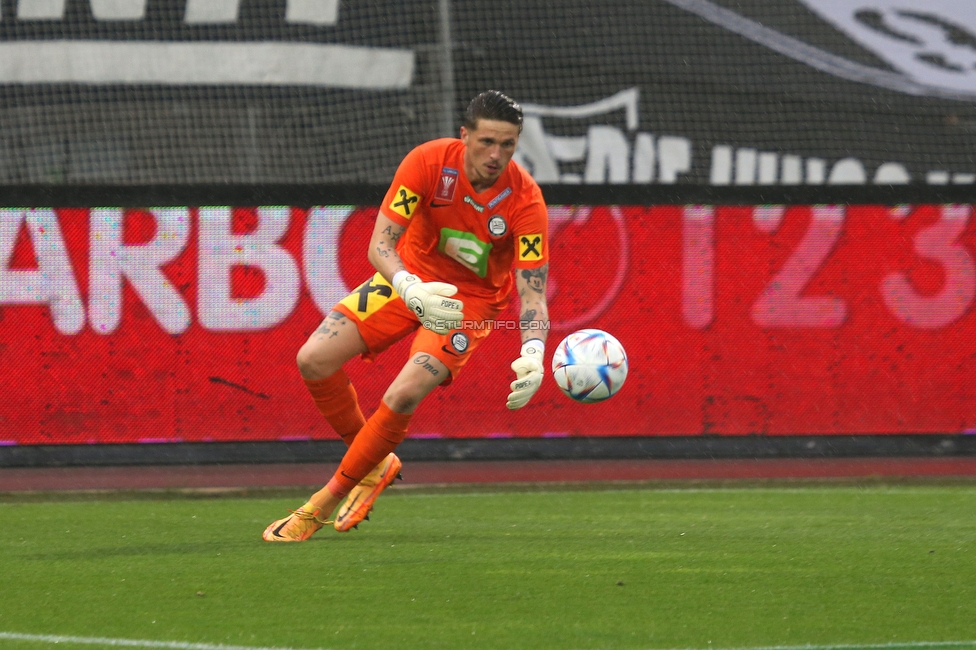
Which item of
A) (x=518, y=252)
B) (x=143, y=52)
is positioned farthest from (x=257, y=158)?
(x=518, y=252)

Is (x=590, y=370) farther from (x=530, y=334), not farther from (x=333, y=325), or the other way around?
(x=333, y=325)

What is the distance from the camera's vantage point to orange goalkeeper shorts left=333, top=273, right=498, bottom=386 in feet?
20.6

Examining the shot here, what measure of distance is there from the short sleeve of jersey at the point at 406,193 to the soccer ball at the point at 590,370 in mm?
918

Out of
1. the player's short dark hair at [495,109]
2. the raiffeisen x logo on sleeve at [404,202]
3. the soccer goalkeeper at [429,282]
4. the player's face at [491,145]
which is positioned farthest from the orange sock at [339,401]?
the player's short dark hair at [495,109]

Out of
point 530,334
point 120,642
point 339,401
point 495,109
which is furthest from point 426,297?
point 120,642

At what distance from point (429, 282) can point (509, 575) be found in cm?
139

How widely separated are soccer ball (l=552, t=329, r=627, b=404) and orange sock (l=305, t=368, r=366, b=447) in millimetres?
1086

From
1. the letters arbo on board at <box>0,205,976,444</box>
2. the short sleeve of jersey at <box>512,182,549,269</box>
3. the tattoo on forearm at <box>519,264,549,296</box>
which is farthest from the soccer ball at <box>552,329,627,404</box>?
the letters arbo on board at <box>0,205,976,444</box>

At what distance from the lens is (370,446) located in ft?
20.4

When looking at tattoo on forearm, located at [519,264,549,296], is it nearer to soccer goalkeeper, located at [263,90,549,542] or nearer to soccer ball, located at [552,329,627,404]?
soccer goalkeeper, located at [263,90,549,542]

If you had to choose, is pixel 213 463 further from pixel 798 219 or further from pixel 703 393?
pixel 798 219

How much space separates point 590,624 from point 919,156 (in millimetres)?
14004

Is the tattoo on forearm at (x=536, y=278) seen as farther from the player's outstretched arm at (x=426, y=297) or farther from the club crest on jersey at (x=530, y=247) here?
the player's outstretched arm at (x=426, y=297)

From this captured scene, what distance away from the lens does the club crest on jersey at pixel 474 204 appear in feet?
20.5
